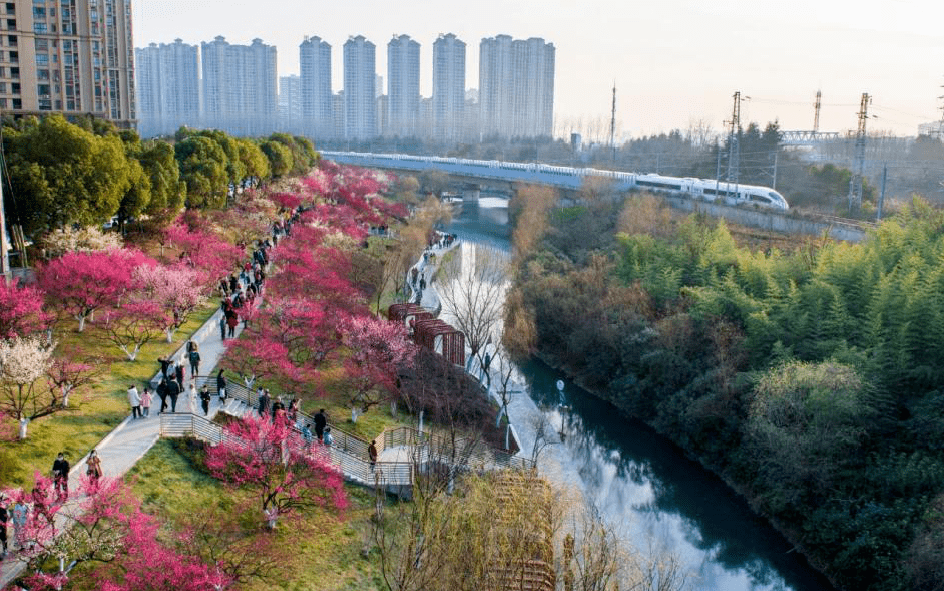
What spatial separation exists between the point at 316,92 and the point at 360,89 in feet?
29.8

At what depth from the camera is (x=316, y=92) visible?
15075 centimetres

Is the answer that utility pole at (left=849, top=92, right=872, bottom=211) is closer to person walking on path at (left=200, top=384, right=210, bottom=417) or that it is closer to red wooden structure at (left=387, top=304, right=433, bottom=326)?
red wooden structure at (left=387, top=304, right=433, bottom=326)

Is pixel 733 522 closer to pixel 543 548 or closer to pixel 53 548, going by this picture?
pixel 543 548

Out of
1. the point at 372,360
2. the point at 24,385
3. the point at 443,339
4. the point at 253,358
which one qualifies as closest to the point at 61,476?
the point at 24,385

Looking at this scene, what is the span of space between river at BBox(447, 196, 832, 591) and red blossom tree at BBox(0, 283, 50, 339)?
15035 millimetres

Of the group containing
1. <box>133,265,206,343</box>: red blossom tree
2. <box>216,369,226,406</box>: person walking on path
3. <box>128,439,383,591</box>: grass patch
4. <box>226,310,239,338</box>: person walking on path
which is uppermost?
<box>133,265,206,343</box>: red blossom tree

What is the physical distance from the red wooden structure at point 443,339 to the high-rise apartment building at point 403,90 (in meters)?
119

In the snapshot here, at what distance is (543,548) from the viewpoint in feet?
52.6

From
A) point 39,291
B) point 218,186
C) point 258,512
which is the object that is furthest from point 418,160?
point 258,512

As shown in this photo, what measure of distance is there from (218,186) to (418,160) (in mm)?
54294

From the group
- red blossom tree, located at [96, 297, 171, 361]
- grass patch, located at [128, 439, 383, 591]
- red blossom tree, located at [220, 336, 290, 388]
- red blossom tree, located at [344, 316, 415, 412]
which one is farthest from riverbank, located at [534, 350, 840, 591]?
red blossom tree, located at [96, 297, 171, 361]

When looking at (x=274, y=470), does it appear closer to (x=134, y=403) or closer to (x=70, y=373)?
(x=134, y=403)

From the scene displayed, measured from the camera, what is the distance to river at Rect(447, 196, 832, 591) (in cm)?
2105

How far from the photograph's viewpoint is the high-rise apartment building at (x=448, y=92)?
14888 cm
